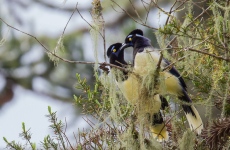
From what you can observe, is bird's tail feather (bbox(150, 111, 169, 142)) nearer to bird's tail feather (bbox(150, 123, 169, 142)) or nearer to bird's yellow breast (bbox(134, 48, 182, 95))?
bird's tail feather (bbox(150, 123, 169, 142))

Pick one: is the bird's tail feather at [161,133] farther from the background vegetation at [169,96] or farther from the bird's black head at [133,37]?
the bird's black head at [133,37]

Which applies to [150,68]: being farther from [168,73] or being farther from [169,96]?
[168,73]

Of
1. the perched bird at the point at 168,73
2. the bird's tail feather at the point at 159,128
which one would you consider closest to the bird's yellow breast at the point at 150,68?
the perched bird at the point at 168,73

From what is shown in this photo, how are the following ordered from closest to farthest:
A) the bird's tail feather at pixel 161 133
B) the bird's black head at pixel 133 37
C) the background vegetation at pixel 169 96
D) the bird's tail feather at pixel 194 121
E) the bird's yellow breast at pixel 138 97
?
the background vegetation at pixel 169 96, the bird's yellow breast at pixel 138 97, the bird's tail feather at pixel 161 133, the bird's tail feather at pixel 194 121, the bird's black head at pixel 133 37

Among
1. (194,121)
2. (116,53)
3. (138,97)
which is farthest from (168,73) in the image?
(138,97)

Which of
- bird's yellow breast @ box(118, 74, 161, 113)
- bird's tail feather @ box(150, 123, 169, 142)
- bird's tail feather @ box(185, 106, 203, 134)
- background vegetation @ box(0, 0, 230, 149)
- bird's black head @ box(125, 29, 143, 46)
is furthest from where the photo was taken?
bird's black head @ box(125, 29, 143, 46)

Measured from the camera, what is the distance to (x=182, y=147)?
7.52 ft

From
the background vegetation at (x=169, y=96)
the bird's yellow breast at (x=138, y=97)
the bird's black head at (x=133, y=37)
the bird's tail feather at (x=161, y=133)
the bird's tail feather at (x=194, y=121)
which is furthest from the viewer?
the bird's black head at (x=133, y=37)

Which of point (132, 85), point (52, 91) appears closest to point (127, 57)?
point (52, 91)

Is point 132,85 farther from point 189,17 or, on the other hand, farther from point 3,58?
point 3,58

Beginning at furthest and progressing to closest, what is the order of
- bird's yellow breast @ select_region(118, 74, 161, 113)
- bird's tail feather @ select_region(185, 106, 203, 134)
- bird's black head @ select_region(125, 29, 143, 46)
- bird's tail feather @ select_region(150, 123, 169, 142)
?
1. bird's black head @ select_region(125, 29, 143, 46)
2. bird's tail feather @ select_region(185, 106, 203, 134)
3. bird's tail feather @ select_region(150, 123, 169, 142)
4. bird's yellow breast @ select_region(118, 74, 161, 113)

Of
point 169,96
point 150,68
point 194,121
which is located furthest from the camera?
point 194,121

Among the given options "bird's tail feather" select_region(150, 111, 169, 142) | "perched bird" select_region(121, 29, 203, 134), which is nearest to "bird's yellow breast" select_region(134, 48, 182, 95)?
"perched bird" select_region(121, 29, 203, 134)

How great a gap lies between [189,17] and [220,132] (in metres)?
0.40
